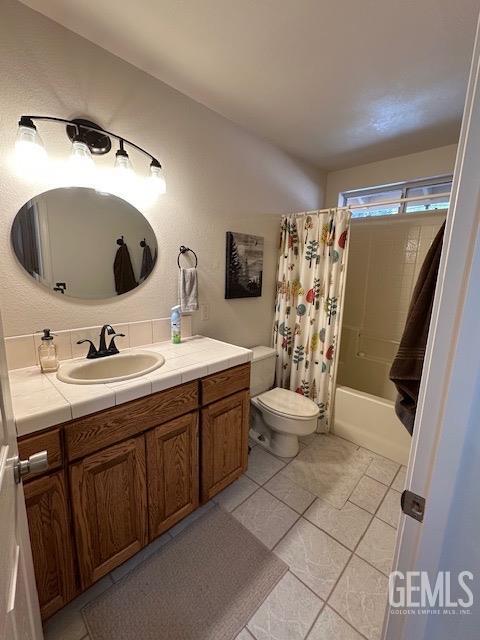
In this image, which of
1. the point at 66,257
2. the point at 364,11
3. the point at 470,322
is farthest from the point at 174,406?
the point at 364,11

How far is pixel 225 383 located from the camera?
1551 millimetres

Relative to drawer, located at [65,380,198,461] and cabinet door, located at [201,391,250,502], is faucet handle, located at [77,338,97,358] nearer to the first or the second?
drawer, located at [65,380,198,461]

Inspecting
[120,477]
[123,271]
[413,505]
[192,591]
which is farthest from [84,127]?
[192,591]

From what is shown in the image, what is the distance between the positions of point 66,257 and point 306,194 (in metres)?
2.24

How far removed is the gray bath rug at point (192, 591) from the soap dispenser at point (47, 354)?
40.3 inches

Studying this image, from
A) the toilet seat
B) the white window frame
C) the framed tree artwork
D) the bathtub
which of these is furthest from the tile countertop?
the white window frame

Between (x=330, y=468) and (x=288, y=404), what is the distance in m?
0.53

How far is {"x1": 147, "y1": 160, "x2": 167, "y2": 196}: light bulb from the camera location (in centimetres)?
156

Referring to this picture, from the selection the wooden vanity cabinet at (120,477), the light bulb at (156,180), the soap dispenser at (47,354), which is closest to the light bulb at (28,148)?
the light bulb at (156,180)

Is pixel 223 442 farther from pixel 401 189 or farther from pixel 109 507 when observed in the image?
pixel 401 189

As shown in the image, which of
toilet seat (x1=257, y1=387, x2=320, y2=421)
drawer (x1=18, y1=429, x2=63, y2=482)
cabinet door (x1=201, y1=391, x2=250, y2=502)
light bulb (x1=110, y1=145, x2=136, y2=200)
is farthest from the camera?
toilet seat (x1=257, y1=387, x2=320, y2=421)

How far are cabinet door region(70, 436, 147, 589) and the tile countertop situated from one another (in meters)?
0.22

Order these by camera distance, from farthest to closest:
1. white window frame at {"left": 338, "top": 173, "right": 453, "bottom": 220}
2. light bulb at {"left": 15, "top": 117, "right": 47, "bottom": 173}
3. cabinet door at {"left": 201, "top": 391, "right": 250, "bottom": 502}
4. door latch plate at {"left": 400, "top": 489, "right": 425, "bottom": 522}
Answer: white window frame at {"left": 338, "top": 173, "right": 453, "bottom": 220} → cabinet door at {"left": 201, "top": 391, "right": 250, "bottom": 502} → light bulb at {"left": 15, "top": 117, "right": 47, "bottom": 173} → door latch plate at {"left": 400, "top": 489, "right": 425, "bottom": 522}

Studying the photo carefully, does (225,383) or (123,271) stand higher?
(123,271)
